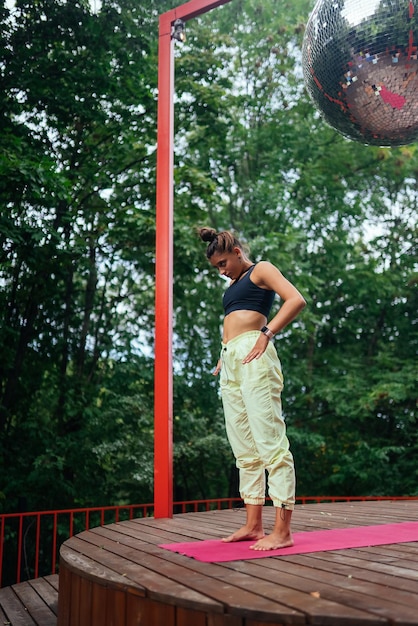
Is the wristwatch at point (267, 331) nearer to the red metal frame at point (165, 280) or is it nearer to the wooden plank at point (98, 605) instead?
the wooden plank at point (98, 605)

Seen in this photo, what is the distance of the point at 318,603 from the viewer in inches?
54.7

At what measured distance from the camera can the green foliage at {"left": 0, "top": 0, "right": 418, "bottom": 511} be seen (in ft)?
22.4

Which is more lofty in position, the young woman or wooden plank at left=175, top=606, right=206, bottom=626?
the young woman

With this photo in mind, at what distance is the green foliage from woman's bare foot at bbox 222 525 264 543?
3801mm

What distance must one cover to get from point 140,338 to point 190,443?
94.5 inches

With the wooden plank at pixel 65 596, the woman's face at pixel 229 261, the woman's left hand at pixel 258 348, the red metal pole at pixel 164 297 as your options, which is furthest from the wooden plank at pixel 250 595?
the red metal pole at pixel 164 297

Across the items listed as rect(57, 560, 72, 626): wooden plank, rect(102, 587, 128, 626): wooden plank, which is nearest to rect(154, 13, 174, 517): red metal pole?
rect(57, 560, 72, 626): wooden plank

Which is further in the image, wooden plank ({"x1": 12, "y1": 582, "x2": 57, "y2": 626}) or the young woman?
wooden plank ({"x1": 12, "y1": 582, "x2": 57, "y2": 626})

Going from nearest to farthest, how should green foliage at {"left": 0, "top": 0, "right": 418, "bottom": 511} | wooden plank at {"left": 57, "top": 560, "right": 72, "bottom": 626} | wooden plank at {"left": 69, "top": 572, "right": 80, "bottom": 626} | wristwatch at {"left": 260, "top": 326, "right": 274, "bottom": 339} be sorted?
wooden plank at {"left": 69, "top": 572, "right": 80, "bottom": 626} → wooden plank at {"left": 57, "top": 560, "right": 72, "bottom": 626} → wristwatch at {"left": 260, "top": 326, "right": 274, "bottom": 339} → green foliage at {"left": 0, "top": 0, "right": 418, "bottom": 511}

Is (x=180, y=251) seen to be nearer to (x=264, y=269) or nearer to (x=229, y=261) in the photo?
(x=229, y=261)

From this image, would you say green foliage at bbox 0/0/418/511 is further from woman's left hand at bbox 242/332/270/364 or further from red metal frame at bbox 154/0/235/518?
woman's left hand at bbox 242/332/270/364

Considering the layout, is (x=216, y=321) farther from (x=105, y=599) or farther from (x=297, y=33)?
(x=105, y=599)

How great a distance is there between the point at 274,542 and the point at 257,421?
43cm

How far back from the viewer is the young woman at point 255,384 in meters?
2.27
